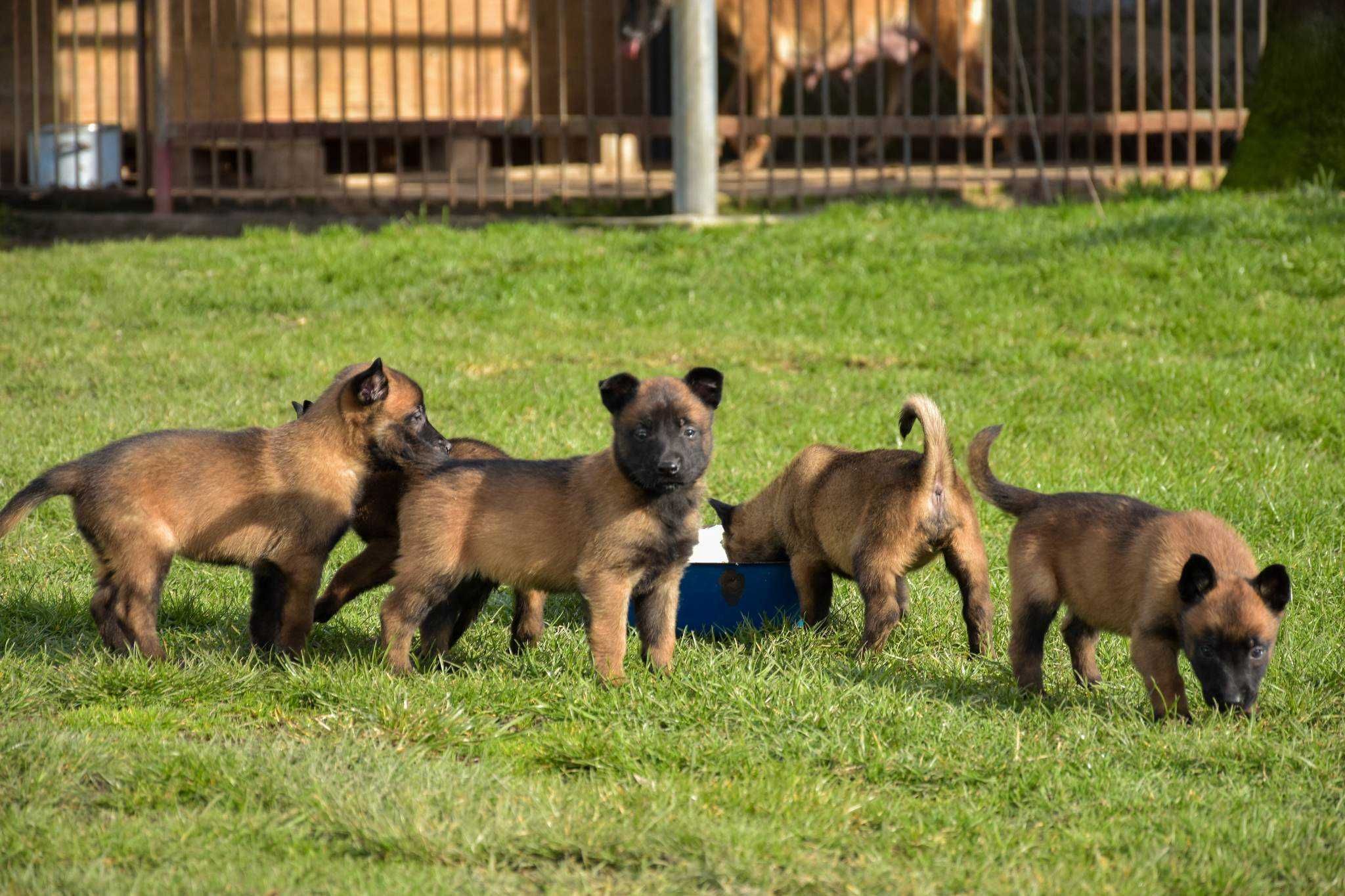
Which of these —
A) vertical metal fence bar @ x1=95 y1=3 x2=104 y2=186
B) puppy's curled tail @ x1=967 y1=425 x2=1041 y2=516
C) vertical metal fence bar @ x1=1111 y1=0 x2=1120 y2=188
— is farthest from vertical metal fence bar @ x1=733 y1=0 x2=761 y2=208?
puppy's curled tail @ x1=967 y1=425 x2=1041 y2=516

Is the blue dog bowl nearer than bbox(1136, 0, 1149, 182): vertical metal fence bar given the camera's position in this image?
Yes

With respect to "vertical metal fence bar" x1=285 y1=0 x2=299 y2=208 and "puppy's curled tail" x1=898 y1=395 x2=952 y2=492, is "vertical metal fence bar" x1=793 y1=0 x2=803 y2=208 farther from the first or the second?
"puppy's curled tail" x1=898 y1=395 x2=952 y2=492

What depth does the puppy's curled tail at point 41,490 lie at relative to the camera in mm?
5375

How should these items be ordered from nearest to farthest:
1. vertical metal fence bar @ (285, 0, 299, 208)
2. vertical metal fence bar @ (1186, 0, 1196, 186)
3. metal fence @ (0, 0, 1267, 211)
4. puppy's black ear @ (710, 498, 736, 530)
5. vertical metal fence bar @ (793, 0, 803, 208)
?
1. puppy's black ear @ (710, 498, 736, 530)
2. vertical metal fence bar @ (1186, 0, 1196, 186)
3. vertical metal fence bar @ (793, 0, 803, 208)
4. metal fence @ (0, 0, 1267, 211)
5. vertical metal fence bar @ (285, 0, 299, 208)

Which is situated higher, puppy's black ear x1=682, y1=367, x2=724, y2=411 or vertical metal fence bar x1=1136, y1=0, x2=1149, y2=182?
vertical metal fence bar x1=1136, y1=0, x2=1149, y2=182

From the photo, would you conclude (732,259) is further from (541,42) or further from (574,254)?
(541,42)

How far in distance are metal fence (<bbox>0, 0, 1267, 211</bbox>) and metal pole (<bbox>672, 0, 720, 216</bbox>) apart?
558mm

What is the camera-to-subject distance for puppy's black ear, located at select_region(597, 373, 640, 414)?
5.48 meters

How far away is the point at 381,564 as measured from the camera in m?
6.14

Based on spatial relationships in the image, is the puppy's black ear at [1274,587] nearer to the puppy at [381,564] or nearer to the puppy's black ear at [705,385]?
the puppy's black ear at [705,385]

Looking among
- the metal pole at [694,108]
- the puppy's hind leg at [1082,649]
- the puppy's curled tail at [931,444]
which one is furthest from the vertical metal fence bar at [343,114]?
the puppy's hind leg at [1082,649]

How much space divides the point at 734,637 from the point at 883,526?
84 centimetres

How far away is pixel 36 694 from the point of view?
5.20 metres

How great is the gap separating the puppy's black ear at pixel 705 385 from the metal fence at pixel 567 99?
8304mm
